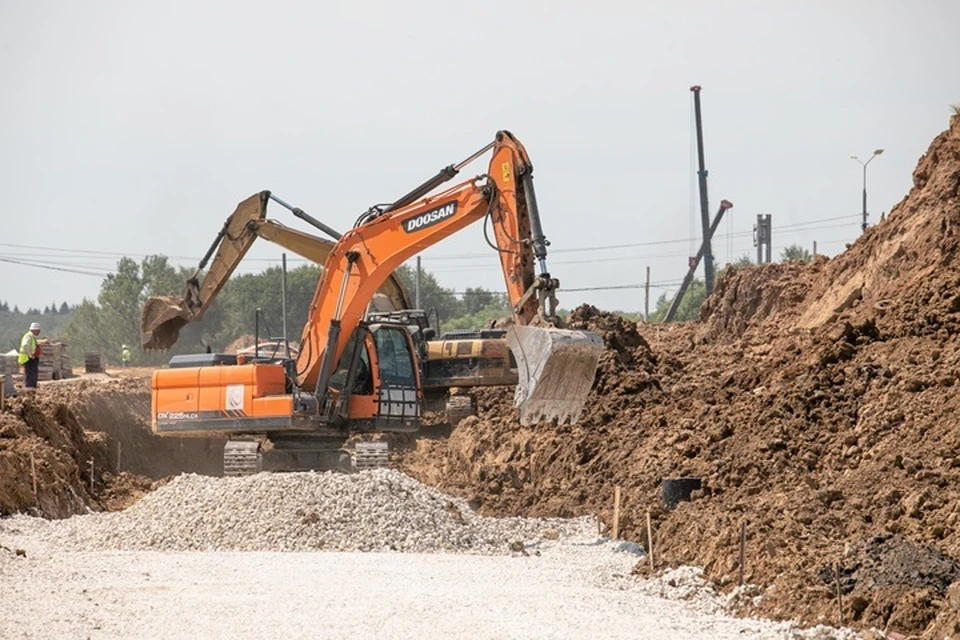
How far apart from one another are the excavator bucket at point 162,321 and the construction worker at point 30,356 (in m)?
5.40

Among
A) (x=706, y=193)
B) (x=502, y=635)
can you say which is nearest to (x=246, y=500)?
(x=502, y=635)

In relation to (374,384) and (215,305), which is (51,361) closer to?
(374,384)

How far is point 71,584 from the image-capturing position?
44.1 feet

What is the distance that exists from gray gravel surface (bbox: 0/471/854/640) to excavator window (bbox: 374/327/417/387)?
10.5ft

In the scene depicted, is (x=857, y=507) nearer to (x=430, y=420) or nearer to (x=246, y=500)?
(x=246, y=500)

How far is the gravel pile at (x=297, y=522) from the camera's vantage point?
17.0 meters

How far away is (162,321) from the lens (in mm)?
23750

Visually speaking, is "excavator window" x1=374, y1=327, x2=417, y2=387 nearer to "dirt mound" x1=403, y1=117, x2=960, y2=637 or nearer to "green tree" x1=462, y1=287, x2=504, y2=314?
"dirt mound" x1=403, y1=117, x2=960, y2=637

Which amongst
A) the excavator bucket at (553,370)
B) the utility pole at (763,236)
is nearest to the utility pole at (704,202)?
the utility pole at (763,236)

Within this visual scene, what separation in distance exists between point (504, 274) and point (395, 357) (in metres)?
4.11

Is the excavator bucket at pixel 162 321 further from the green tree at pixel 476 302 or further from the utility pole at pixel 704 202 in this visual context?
the green tree at pixel 476 302

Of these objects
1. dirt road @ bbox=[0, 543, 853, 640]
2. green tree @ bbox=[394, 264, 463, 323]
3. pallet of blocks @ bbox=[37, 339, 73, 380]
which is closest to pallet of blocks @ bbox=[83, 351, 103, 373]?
pallet of blocks @ bbox=[37, 339, 73, 380]

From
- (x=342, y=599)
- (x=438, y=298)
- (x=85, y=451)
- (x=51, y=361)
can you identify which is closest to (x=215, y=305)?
(x=438, y=298)

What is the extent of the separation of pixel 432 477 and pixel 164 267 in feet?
234
